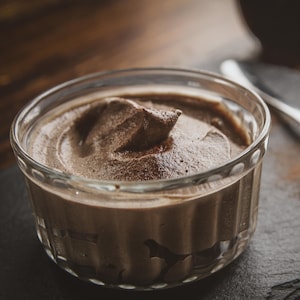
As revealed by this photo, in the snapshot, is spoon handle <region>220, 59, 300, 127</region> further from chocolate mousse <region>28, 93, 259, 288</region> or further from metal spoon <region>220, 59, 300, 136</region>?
chocolate mousse <region>28, 93, 259, 288</region>

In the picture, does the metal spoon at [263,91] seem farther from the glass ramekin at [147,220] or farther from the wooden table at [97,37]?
the glass ramekin at [147,220]

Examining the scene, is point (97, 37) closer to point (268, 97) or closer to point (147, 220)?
point (268, 97)

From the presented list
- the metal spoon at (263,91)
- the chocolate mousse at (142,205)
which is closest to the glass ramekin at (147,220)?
the chocolate mousse at (142,205)

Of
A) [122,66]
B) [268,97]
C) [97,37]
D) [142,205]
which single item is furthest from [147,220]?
[97,37]

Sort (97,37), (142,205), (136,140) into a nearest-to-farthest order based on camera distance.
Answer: (142,205) < (136,140) < (97,37)

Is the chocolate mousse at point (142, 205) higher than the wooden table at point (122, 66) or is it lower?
higher

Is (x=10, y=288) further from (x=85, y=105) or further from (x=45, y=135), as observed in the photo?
(x=85, y=105)

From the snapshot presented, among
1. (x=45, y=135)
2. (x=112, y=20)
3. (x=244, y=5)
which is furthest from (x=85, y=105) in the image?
(x=112, y=20)
